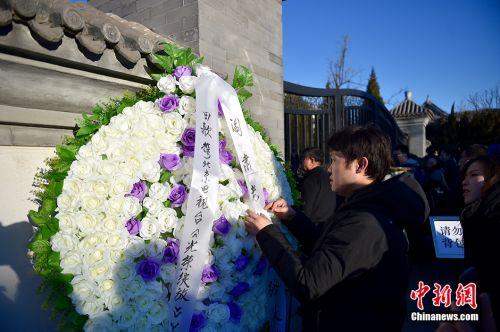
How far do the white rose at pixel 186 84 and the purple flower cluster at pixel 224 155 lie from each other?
1.15 feet

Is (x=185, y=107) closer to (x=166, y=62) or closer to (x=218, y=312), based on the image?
(x=166, y=62)

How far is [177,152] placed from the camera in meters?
1.81

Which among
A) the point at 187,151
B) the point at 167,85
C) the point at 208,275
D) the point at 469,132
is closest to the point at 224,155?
the point at 187,151

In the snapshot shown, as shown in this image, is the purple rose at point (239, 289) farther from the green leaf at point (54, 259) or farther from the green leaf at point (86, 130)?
the green leaf at point (86, 130)

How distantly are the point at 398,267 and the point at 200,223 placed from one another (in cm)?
95

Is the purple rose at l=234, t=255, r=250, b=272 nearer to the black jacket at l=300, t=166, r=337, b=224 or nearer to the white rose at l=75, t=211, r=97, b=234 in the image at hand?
the white rose at l=75, t=211, r=97, b=234

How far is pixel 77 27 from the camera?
199 centimetres

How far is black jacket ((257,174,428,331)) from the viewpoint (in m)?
1.39

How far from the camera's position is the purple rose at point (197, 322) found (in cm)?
164

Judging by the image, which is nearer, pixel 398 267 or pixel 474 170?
pixel 398 267

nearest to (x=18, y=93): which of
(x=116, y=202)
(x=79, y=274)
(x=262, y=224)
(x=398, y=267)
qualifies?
(x=116, y=202)

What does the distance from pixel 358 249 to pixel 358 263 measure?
0.06 m

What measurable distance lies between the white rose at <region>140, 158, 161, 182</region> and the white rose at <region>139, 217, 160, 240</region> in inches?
8.4

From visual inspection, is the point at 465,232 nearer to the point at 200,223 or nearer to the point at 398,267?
the point at 398,267
